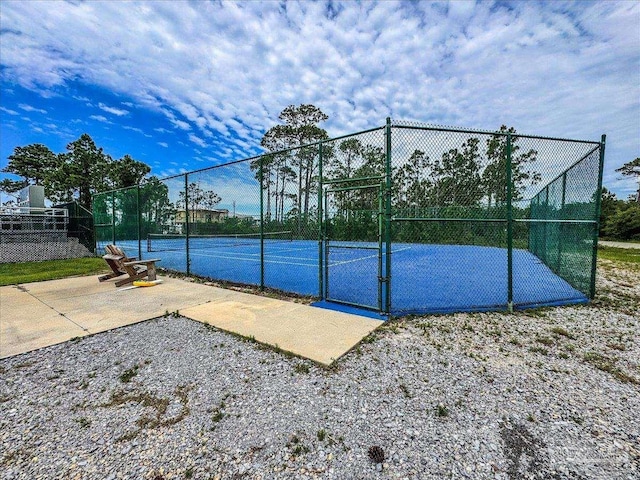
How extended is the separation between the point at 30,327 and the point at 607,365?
22.1 feet

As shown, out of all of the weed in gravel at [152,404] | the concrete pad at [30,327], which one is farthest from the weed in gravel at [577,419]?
the concrete pad at [30,327]

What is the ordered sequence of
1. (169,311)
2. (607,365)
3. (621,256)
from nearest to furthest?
(607,365) < (169,311) < (621,256)

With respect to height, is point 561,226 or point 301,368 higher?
point 561,226

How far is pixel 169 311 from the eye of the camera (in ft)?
15.0

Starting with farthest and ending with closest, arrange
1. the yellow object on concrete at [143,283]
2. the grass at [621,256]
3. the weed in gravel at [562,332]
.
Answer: the grass at [621,256], the yellow object on concrete at [143,283], the weed in gravel at [562,332]

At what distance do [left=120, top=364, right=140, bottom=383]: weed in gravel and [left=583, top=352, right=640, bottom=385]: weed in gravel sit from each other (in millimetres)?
4379

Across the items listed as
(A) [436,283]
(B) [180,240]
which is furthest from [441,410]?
(B) [180,240]

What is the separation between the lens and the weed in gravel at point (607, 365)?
2.56 metres

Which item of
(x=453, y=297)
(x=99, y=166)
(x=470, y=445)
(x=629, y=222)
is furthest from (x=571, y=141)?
(x=99, y=166)

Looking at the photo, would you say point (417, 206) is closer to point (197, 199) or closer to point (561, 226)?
point (561, 226)

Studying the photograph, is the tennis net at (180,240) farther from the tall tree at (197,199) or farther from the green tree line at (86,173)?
the green tree line at (86,173)

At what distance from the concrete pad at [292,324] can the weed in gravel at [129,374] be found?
1122 mm

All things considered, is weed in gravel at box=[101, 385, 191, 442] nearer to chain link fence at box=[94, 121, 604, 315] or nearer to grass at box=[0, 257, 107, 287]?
chain link fence at box=[94, 121, 604, 315]

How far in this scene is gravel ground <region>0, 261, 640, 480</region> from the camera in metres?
1.68
